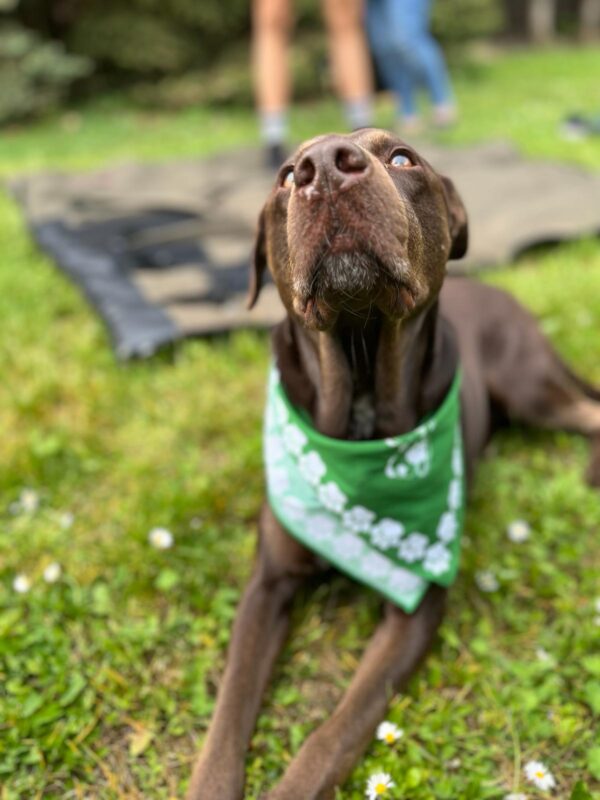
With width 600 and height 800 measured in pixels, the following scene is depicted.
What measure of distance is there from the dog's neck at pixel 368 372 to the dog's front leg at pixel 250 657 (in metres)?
0.41

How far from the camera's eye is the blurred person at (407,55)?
7.31 meters

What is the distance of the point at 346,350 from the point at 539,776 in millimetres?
1202

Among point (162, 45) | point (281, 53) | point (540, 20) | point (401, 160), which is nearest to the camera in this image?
point (401, 160)

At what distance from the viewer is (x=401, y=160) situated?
6.52 feet

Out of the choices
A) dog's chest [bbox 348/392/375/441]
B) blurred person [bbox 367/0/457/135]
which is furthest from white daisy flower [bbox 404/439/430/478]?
blurred person [bbox 367/0/457/135]

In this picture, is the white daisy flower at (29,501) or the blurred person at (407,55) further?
the blurred person at (407,55)

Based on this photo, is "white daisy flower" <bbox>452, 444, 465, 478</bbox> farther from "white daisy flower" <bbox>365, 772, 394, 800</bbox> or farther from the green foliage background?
the green foliage background

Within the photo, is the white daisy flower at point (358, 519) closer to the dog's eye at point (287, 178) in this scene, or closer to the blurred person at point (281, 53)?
the dog's eye at point (287, 178)

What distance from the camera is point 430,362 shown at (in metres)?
2.33

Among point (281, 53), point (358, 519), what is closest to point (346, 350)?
point (358, 519)

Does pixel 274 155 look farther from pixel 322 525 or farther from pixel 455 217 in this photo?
pixel 322 525

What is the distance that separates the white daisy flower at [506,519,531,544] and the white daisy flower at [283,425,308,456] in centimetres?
94

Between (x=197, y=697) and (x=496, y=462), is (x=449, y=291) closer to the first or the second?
(x=496, y=462)

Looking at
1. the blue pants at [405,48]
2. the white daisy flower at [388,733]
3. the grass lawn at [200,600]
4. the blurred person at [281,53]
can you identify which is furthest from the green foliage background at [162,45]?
the white daisy flower at [388,733]
